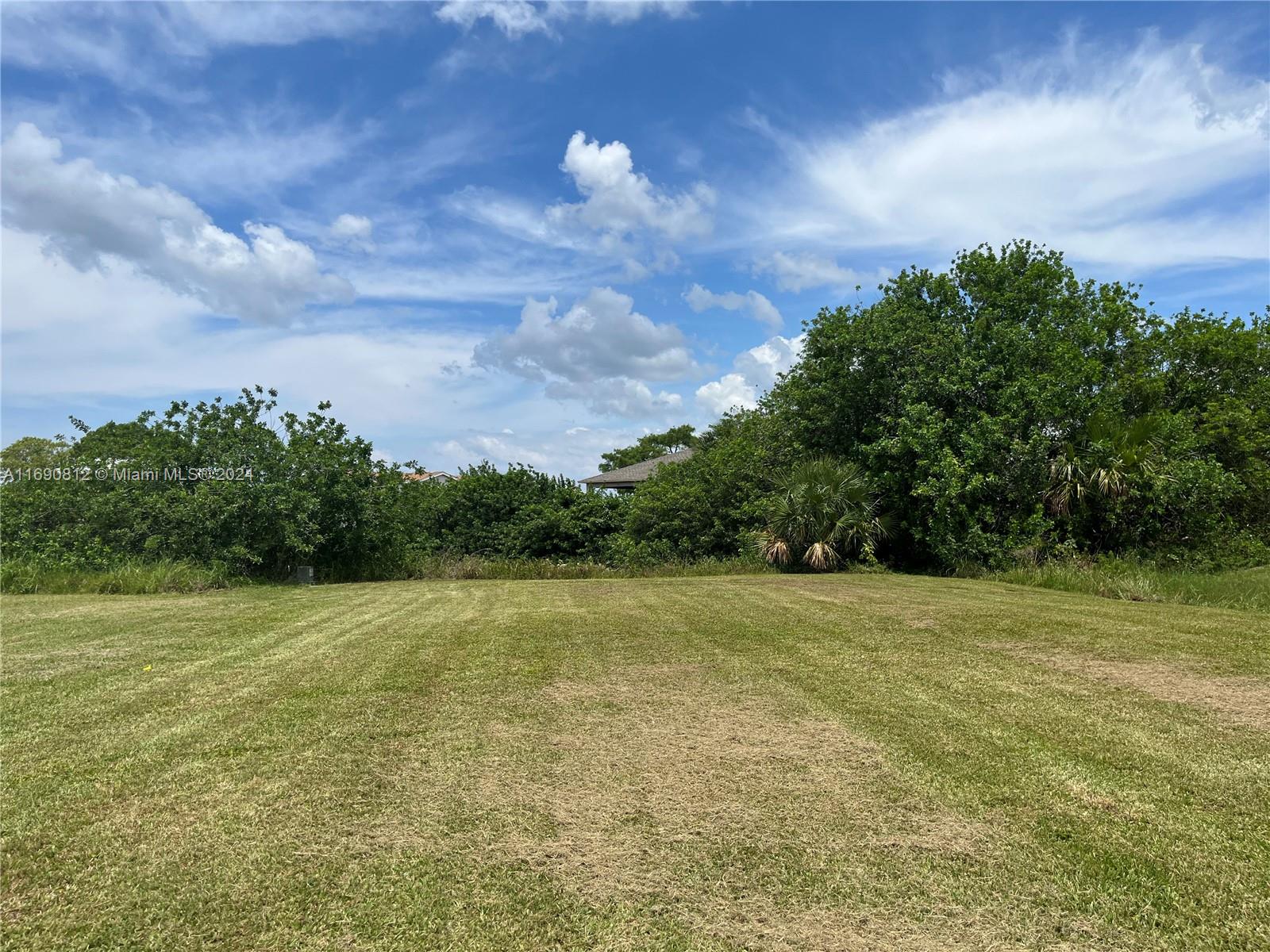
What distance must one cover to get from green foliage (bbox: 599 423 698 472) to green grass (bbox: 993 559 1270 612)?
4677 cm

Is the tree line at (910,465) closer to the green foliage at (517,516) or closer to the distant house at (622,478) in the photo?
the green foliage at (517,516)

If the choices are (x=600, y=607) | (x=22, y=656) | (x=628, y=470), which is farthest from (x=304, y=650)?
(x=628, y=470)

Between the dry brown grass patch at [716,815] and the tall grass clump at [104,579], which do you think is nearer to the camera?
the dry brown grass patch at [716,815]

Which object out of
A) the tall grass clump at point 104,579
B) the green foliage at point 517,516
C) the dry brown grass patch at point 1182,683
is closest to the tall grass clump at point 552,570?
the green foliage at point 517,516

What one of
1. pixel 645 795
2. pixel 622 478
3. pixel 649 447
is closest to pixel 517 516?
pixel 622 478

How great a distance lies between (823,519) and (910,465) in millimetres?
2547

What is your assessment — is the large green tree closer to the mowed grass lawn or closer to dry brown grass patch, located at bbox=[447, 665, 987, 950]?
the mowed grass lawn

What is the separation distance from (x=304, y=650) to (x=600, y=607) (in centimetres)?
382

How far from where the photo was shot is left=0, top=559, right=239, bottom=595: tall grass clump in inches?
487

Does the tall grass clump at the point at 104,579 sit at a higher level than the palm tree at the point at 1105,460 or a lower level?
lower

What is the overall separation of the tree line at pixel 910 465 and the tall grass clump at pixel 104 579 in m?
0.37

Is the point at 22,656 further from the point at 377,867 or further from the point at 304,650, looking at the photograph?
the point at 377,867

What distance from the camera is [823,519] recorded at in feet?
51.0

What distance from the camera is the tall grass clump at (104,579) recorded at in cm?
1238
